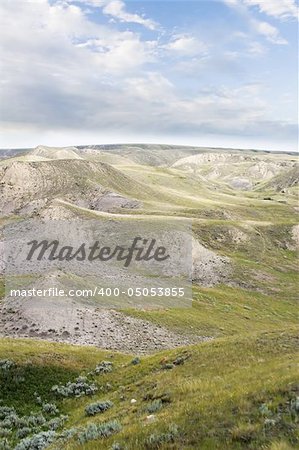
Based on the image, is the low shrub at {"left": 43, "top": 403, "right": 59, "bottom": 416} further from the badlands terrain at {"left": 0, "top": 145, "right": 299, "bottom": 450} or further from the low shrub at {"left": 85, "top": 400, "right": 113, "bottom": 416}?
the low shrub at {"left": 85, "top": 400, "right": 113, "bottom": 416}

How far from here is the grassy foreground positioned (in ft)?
38.5

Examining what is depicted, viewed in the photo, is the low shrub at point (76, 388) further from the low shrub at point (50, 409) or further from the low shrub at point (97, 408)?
the low shrub at point (97, 408)

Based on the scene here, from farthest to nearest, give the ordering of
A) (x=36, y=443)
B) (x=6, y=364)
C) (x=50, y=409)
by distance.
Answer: (x=6, y=364), (x=50, y=409), (x=36, y=443)

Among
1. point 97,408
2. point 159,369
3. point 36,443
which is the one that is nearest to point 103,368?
point 159,369

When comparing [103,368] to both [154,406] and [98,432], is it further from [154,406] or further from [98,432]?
[98,432]

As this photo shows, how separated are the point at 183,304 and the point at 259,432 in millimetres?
49242

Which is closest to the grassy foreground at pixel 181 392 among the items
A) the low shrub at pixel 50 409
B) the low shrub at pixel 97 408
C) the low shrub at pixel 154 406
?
A: the low shrub at pixel 154 406

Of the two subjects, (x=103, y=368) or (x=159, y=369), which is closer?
(x=159, y=369)

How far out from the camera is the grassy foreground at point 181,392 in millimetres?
11742

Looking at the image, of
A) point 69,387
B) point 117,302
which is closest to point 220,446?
point 69,387

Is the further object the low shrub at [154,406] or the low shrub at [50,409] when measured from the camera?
the low shrub at [50,409]

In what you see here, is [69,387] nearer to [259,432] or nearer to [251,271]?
[259,432]

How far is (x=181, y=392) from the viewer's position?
17.3 metres

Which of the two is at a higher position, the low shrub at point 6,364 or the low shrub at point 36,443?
the low shrub at point 36,443
